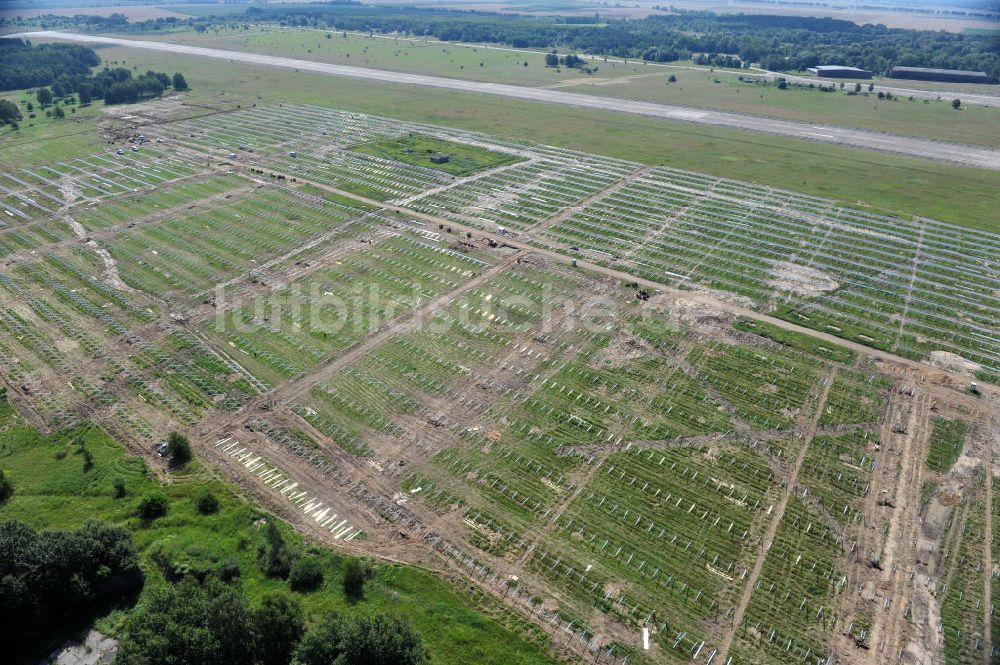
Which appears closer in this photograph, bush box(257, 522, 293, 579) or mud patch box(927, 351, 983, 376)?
bush box(257, 522, 293, 579)

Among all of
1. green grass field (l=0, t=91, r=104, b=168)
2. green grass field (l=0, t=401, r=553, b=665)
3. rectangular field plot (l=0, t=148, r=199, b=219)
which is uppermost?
green grass field (l=0, t=91, r=104, b=168)

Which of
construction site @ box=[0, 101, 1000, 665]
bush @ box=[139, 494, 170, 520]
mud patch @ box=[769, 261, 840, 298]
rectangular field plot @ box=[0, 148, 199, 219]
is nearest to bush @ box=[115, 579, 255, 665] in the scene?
construction site @ box=[0, 101, 1000, 665]

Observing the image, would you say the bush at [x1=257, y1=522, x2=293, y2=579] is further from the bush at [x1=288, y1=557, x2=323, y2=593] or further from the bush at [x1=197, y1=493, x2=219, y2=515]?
the bush at [x1=197, y1=493, x2=219, y2=515]

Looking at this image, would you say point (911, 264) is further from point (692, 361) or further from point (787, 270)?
point (692, 361)

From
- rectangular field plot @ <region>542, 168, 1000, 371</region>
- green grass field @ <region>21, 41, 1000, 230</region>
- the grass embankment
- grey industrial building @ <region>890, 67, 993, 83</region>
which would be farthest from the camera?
grey industrial building @ <region>890, 67, 993, 83</region>

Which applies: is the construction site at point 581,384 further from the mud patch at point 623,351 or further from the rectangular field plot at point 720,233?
the rectangular field plot at point 720,233

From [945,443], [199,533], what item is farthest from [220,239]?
[945,443]
